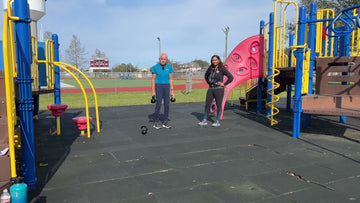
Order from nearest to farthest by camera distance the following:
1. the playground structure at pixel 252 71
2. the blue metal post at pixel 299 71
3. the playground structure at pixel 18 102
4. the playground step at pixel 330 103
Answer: the playground structure at pixel 18 102 → the playground structure at pixel 252 71 → the blue metal post at pixel 299 71 → the playground step at pixel 330 103

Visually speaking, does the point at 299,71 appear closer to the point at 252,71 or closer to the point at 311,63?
the point at 311,63

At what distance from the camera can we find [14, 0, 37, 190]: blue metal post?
290 cm

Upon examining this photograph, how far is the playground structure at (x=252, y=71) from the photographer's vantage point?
2.85m

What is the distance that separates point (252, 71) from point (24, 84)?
6.62 meters

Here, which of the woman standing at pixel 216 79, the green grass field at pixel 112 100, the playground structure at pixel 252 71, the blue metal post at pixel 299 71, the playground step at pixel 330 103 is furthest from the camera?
the green grass field at pixel 112 100

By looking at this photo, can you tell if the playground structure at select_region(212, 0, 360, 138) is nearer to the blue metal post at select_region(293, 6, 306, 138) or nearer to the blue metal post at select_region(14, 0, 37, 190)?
the blue metal post at select_region(293, 6, 306, 138)

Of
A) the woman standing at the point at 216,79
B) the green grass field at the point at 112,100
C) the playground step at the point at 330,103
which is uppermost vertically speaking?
the woman standing at the point at 216,79

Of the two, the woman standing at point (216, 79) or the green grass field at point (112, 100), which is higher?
the woman standing at point (216, 79)

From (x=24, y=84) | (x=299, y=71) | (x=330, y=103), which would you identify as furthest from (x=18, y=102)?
(x=330, y=103)

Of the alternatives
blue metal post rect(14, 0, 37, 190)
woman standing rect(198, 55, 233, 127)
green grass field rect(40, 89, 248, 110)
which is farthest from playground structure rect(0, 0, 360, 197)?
green grass field rect(40, 89, 248, 110)

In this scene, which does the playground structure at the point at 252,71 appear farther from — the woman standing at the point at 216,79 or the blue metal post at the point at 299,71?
the woman standing at the point at 216,79

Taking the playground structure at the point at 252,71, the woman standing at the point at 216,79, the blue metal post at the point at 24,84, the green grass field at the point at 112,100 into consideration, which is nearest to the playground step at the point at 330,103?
the playground structure at the point at 252,71

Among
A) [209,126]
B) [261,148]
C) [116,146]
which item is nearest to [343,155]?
[261,148]

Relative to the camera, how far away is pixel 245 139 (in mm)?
5641
